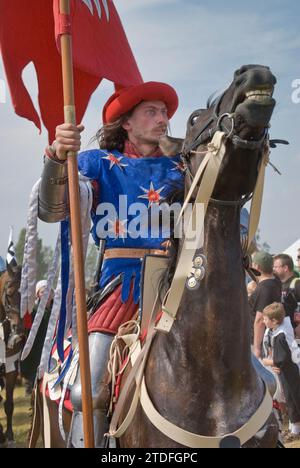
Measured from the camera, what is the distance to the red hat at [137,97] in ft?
16.7

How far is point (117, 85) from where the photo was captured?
5.38 meters

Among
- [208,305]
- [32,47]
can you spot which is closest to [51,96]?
[32,47]

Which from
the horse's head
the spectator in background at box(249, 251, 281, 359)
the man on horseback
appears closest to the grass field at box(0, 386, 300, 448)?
the spectator in background at box(249, 251, 281, 359)

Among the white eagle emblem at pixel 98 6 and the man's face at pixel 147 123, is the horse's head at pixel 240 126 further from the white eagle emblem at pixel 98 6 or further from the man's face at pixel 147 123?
the white eagle emblem at pixel 98 6

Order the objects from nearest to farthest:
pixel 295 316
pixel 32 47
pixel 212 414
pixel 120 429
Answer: pixel 212 414
pixel 120 429
pixel 32 47
pixel 295 316

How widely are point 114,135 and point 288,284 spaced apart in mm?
5148

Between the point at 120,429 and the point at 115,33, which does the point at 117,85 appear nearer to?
the point at 115,33

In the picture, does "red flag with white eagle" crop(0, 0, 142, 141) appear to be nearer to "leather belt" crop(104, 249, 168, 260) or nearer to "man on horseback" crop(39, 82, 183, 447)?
"man on horseback" crop(39, 82, 183, 447)

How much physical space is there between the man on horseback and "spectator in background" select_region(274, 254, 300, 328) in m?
4.87

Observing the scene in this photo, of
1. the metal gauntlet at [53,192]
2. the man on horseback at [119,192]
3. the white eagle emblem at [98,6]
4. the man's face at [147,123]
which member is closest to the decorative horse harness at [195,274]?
the man on horseback at [119,192]

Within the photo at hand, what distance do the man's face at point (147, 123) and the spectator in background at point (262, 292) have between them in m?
4.30

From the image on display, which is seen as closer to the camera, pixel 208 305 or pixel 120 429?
pixel 208 305

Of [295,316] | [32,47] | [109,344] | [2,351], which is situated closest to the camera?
[109,344]
